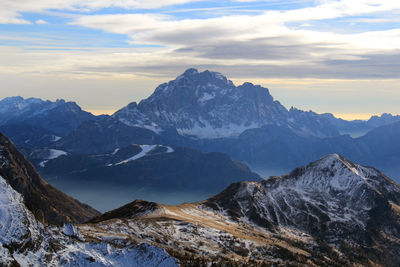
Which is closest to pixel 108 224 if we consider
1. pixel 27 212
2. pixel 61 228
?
pixel 61 228

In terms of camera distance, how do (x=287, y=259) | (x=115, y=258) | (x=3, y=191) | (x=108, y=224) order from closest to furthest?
(x=3, y=191) < (x=115, y=258) < (x=108, y=224) < (x=287, y=259)

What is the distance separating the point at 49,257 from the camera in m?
93.6

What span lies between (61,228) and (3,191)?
18.5 m

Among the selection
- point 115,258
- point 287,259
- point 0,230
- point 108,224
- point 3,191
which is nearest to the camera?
point 0,230

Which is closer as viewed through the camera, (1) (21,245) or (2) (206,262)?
(1) (21,245)

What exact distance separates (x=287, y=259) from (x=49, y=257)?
127m

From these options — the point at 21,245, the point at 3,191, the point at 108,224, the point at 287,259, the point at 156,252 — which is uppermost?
the point at 3,191

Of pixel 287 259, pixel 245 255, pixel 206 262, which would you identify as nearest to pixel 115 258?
pixel 206 262

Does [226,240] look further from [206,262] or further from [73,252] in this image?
[73,252]

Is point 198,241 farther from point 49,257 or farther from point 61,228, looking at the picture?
point 49,257

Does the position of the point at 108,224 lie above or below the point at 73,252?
below

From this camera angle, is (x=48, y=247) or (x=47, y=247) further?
(x=48, y=247)

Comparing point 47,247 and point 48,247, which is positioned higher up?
point 47,247

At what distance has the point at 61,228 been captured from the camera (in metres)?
109
